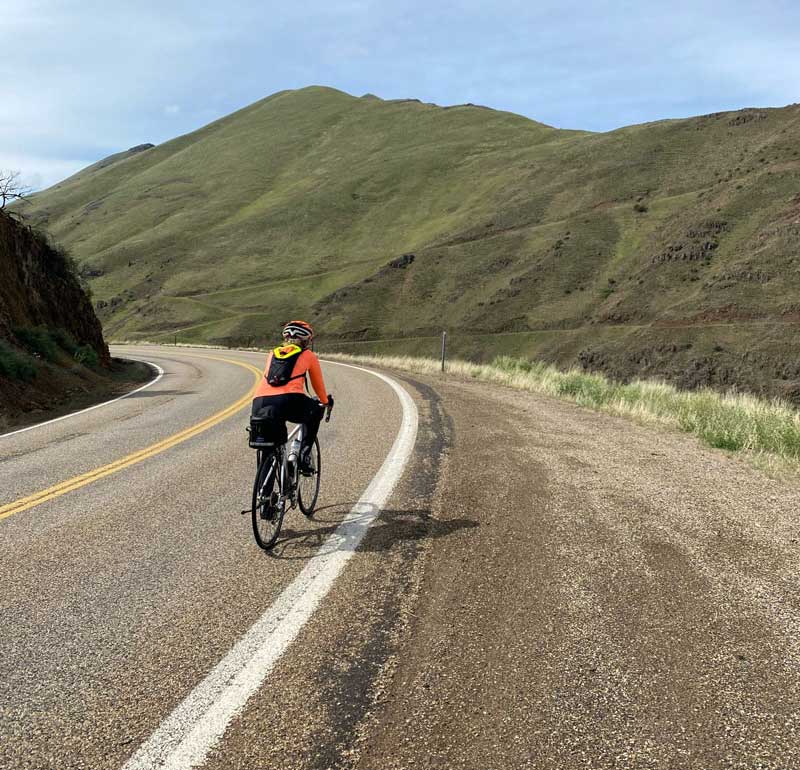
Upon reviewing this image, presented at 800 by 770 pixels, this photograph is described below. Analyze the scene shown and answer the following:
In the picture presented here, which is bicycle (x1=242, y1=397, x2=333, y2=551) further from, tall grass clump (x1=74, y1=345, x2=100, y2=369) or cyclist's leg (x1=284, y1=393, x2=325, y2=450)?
tall grass clump (x1=74, y1=345, x2=100, y2=369)

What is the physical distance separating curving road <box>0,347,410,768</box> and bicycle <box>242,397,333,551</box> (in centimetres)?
18

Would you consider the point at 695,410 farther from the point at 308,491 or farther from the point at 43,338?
the point at 43,338

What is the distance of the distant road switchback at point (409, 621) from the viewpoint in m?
2.47

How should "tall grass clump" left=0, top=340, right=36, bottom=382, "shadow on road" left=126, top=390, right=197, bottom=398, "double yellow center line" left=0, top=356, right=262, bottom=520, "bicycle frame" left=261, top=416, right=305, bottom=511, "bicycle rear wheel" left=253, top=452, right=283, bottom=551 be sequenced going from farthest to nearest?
"shadow on road" left=126, top=390, right=197, bottom=398
"tall grass clump" left=0, top=340, right=36, bottom=382
"double yellow center line" left=0, top=356, right=262, bottom=520
"bicycle frame" left=261, top=416, right=305, bottom=511
"bicycle rear wheel" left=253, top=452, right=283, bottom=551

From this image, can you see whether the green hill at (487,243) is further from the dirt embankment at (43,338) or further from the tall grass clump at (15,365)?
the tall grass clump at (15,365)

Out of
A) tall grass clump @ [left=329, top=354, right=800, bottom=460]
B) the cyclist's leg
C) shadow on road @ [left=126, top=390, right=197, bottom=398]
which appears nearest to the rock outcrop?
shadow on road @ [left=126, top=390, right=197, bottom=398]

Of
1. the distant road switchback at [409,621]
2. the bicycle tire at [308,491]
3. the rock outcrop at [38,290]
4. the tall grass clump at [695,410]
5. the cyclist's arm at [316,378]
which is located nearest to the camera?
the distant road switchback at [409,621]

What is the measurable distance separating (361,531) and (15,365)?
13029 mm

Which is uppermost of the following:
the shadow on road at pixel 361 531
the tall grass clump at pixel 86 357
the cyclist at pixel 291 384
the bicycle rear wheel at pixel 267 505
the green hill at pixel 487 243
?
the green hill at pixel 487 243

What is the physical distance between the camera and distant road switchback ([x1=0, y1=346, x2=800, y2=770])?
2.47 m

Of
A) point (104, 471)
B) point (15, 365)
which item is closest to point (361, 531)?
point (104, 471)

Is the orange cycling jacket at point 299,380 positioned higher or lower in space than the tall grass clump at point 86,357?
higher

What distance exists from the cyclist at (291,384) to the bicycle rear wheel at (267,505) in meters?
0.38

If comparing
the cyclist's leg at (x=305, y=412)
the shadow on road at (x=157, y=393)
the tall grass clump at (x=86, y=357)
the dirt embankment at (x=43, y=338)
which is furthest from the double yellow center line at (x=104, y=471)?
the tall grass clump at (x=86, y=357)
